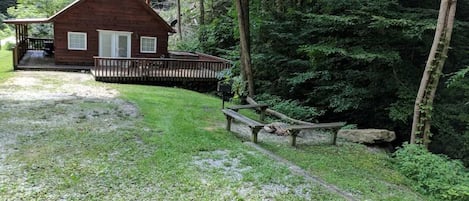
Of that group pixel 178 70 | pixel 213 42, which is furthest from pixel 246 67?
pixel 213 42

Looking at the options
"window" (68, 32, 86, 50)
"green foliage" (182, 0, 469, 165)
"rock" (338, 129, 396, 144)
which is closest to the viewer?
"rock" (338, 129, 396, 144)

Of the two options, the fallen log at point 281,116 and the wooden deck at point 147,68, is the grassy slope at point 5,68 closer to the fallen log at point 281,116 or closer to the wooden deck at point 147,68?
the wooden deck at point 147,68

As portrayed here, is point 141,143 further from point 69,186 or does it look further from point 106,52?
point 106,52

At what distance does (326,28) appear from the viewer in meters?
12.1

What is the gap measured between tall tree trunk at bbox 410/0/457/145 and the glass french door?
50.7ft

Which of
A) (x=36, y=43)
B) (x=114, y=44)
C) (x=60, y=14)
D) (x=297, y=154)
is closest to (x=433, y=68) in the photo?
(x=297, y=154)

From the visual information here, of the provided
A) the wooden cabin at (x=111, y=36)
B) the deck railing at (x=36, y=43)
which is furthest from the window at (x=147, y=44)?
the deck railing at (x=36, y=43)

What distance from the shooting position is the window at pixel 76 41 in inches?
722

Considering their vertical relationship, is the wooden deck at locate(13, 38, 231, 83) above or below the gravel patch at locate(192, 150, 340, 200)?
above

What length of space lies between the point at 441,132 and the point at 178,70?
1086cm

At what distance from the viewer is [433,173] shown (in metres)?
6.81

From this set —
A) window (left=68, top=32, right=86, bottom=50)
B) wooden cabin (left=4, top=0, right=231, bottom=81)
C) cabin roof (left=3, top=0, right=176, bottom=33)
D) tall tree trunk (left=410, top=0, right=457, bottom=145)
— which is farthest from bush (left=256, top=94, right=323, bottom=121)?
window (left=68, top=32, right=86, bottom=50)

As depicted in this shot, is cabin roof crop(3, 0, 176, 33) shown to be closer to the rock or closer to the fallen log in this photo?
the fallen log

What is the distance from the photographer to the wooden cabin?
55.1 ft
